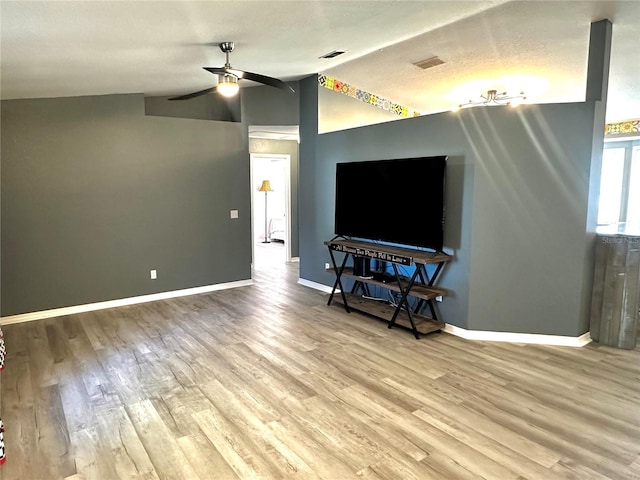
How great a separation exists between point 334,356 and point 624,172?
7007 mm

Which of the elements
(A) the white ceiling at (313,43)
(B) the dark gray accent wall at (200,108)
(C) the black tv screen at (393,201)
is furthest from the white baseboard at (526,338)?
(B) the dark gray accent wall at (200,108)

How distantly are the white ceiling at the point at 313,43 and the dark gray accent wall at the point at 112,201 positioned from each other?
15.0 inches

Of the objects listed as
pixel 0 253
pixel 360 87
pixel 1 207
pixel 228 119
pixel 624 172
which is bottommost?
pixel 0 253

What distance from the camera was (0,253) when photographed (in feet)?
14.2

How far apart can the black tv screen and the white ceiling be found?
129cm

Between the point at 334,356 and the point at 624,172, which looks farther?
the point at 624,172

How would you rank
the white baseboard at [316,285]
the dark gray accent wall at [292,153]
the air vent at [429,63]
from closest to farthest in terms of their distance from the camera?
1. the air vent at [429,63]
2. the white baseboard at [316,285]
3. the dark gray accent wall at [292,153]

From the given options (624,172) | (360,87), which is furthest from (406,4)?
(624,172)

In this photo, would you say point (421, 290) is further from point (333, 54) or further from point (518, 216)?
point (333, 54)

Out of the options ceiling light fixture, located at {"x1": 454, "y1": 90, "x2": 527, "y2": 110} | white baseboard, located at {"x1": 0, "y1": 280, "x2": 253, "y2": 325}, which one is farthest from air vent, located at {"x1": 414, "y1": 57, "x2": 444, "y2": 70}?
white baseboard, located at {"x1": 0, "y1": 280, "x2": 253, "y2": 325}

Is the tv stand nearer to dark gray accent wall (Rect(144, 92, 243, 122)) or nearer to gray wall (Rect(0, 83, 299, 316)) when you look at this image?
gray wall (Rect(0, 83, 299, 316))

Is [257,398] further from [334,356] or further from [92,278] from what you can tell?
[92,278]

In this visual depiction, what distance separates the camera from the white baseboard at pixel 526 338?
376 cm

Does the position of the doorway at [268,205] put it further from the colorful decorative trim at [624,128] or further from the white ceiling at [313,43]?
the colorful decorative trim at [624,128]
